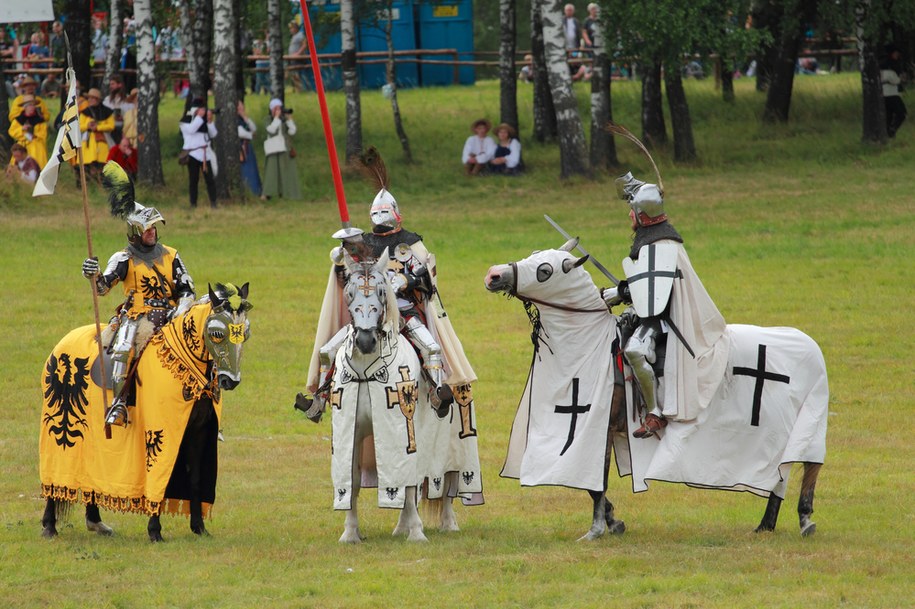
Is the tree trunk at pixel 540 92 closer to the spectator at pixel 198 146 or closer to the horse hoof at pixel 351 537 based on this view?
the spectator at pixel 198 146

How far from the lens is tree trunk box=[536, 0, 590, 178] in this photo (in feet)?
79.0

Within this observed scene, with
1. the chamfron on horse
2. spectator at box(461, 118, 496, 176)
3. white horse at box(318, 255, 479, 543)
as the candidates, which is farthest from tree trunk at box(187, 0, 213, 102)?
white horse at box(318, 255, 479, 543)

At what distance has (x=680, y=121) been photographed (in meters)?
26.3

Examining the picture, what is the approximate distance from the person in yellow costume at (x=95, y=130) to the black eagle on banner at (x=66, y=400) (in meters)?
15.5

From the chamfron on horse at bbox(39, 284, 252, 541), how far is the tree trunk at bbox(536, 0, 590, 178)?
15.5m

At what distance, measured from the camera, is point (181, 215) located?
23219 millimetres

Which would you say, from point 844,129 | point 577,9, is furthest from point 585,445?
point 577,9

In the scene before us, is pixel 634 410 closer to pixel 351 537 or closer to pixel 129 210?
pixel 351 537

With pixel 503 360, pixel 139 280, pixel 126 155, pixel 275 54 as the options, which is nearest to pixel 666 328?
pixel 139 280

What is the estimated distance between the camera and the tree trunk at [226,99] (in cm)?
2391

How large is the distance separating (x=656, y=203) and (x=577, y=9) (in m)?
38.5

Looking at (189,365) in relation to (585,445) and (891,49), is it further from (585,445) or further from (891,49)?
(891,49)

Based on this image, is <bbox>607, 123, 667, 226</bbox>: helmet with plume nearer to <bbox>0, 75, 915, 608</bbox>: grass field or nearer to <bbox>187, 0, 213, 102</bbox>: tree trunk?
<bbox>0, 75, 915, 608</bbox>: grass field

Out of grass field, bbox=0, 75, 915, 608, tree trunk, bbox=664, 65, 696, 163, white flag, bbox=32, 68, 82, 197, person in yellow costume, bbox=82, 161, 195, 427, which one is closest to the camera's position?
grass field, bbox=0, 75, 915, 608
